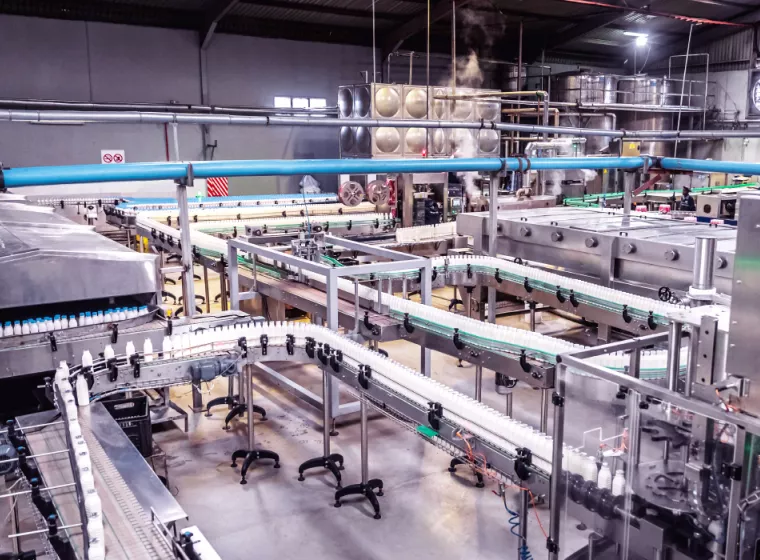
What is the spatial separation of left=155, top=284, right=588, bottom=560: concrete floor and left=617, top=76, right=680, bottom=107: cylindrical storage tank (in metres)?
10.6

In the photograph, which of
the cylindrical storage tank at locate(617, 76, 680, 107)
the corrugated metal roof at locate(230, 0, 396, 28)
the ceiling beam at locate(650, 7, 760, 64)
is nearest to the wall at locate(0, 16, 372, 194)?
the corrugated metal roof at locate(230, 0, 396, 28)

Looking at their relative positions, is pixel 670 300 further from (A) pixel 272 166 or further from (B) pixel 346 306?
(A) pixel 272 166

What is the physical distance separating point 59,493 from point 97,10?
10.1 m

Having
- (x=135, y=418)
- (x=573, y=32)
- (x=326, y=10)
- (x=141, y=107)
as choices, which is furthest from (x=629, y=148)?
(x=135, y=418)

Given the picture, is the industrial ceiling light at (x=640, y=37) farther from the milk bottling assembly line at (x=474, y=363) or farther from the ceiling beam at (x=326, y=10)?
the milk bottling assembly line at (x=474, y=363)

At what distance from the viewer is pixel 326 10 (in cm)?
1161

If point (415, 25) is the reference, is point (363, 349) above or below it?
below

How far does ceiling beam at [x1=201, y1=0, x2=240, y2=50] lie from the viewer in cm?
1027

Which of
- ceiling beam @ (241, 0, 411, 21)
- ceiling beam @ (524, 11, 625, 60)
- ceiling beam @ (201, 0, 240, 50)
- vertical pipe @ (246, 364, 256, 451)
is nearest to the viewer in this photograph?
vertical pipe @ (246, 364, 256, 451)

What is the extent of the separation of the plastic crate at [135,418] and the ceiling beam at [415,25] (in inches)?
369

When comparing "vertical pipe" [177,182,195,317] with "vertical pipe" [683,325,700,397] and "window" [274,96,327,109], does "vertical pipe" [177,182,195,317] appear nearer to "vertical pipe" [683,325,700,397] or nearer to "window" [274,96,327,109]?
"vertical pipe" [683,325,700,397]

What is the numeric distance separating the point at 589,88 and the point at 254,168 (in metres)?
10.8

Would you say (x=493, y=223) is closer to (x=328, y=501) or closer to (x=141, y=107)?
(x=328, y=501)

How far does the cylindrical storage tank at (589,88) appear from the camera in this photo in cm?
1297
